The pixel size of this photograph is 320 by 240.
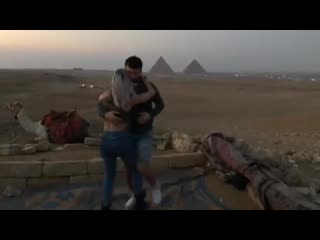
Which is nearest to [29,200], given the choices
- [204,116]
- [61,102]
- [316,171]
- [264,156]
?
[264,156]

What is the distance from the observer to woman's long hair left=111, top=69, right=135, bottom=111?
4.34m

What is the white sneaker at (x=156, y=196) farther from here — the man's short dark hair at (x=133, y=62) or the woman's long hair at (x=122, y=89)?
the man's short dark hair at (x=133, y=62)

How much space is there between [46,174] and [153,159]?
1.51 meters

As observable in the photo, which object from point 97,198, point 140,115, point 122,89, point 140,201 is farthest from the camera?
point 97,198

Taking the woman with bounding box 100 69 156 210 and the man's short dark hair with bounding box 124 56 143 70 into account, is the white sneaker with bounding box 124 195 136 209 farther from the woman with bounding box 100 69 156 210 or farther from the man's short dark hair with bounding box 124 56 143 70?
the man's short dark hair with bounding box 124 56 143 70

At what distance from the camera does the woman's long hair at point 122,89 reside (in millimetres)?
4336

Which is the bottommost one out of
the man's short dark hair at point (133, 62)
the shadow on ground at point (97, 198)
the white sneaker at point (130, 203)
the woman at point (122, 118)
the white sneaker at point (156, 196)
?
the shadow on ground at point (97, 198)

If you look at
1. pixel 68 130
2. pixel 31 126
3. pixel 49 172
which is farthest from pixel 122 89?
pixel 31 126

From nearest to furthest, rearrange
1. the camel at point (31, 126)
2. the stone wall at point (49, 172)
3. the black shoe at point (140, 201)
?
the black shoe at point (140, 201)
the stone wall at point (49, 172)
the camel at point (31, 126)

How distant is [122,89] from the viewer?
4348mm

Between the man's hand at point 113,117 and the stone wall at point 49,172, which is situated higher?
the man's hand at point 113,117

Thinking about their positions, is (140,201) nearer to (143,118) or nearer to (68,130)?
(143,118)

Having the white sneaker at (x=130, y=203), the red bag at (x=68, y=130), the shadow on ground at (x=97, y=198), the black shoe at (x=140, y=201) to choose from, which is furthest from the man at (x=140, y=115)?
the red bag at (x=68, y=130)

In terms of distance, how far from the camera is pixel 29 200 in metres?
5.61
